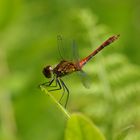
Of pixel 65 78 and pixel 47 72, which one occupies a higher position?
pixel 65 78

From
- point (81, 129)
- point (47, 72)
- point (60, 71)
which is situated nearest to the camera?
point (81, 129)

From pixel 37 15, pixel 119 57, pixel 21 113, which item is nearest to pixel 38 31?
pixel 37 15

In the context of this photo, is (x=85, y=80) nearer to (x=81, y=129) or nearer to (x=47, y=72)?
(x=47, y=72)

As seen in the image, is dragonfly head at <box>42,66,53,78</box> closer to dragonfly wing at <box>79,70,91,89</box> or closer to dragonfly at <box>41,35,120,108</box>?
dragonfly at <box>41,35,120,108</box>

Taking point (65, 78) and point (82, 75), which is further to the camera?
point (65, 78)

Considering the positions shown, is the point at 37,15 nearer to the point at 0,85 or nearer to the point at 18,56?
the point at 18,56

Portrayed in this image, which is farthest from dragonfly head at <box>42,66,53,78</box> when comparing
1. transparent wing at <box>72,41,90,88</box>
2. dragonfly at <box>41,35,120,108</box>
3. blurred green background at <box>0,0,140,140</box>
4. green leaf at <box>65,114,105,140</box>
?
green leaf at <box>65,114,105,140</box>

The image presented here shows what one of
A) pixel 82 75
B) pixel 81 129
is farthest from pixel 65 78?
pixel 81 129
